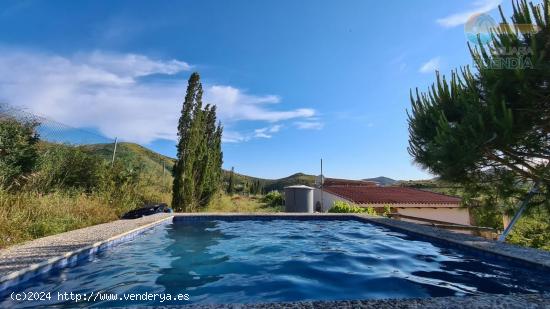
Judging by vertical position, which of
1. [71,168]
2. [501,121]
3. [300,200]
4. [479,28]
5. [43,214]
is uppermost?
[479,28]

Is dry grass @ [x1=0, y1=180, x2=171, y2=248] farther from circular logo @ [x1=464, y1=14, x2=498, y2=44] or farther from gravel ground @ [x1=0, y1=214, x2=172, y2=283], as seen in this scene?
circular logo @ [x1=464, y1=14, x2=498, y2=44]

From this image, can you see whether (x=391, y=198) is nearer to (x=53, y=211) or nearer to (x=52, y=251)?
(x=53, y=211)

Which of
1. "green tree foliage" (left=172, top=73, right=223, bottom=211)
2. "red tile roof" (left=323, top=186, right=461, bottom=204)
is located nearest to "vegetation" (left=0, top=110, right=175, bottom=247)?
"green tree foliage" (left=172, top=73, right=223, bottom=211)

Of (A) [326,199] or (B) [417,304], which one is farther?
(A) [326,199]

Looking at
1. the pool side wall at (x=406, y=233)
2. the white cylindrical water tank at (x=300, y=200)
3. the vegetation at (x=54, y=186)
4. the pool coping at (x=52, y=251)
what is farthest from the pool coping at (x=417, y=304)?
the white cylindrical water tank at (x=300, y=200)

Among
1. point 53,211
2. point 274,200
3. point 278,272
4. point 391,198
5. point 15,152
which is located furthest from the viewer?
point 274,200

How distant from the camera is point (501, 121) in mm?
6902

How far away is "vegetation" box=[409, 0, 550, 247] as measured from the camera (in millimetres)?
6977

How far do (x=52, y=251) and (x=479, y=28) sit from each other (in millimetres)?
11292

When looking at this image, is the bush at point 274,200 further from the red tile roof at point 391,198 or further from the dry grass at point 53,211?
the dry grass at point 53,211

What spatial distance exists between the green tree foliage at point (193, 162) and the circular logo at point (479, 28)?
1165 cm

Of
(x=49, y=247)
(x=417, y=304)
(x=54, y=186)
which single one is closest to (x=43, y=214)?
(x=49, y=247)

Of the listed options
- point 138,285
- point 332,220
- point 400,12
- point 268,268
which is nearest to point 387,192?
point 332,220

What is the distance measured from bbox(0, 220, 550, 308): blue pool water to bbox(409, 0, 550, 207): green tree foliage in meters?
2.48
